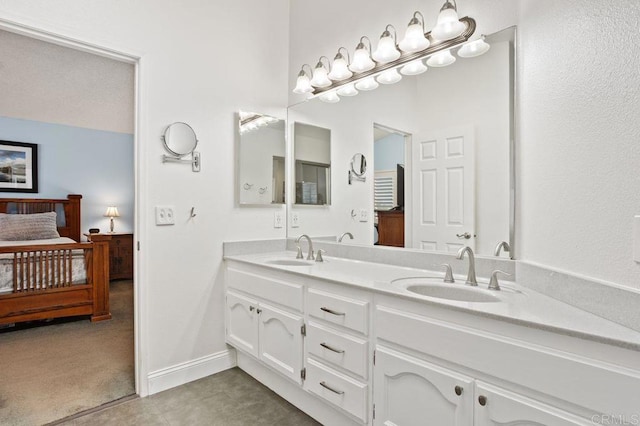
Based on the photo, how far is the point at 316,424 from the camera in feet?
5.71

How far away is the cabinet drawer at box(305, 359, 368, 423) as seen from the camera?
56.4 inches

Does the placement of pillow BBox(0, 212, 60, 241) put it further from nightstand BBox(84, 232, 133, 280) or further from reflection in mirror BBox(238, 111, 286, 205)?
reflection in mirror BBox(238, 111, 286, 205)

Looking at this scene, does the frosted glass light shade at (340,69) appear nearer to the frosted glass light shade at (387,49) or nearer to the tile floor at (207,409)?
the frosted glass light shade at (387,49)

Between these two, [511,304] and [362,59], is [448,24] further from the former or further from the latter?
[511,304]

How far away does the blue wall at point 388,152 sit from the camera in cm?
198

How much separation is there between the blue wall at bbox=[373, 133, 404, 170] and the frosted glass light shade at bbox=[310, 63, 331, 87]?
60cm

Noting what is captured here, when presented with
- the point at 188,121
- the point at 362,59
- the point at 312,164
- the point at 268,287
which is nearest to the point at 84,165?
the point at 188,121

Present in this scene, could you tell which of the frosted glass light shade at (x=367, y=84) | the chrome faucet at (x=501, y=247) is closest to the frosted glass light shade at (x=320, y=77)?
the frosted glass light shade at (x=367, y=84)

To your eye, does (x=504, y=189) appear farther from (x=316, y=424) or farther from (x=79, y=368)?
(x=79, y=368)

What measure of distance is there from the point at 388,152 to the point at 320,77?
0.76 meters

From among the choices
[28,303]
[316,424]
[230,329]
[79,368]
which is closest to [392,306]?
[316,424]

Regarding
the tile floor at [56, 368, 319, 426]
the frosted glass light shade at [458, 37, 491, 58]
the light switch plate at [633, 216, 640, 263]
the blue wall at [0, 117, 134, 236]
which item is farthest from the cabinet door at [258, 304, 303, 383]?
the blue wall at [0, 117, 134, 236]

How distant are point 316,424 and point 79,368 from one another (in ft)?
5.88

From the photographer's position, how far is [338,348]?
1.53 m
